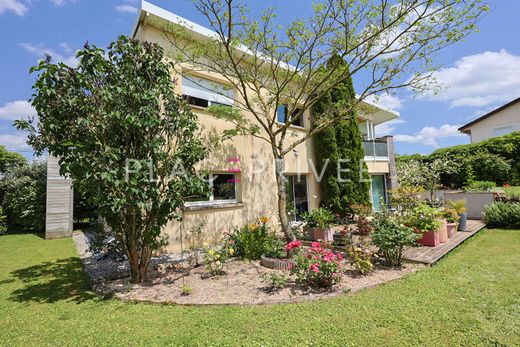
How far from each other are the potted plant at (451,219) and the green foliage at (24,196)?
1797cm

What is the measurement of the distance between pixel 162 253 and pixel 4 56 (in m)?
9.73

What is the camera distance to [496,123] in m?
26.6

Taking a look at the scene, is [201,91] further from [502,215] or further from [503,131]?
[503,131]

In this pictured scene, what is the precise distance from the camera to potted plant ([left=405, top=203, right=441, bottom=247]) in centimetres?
767

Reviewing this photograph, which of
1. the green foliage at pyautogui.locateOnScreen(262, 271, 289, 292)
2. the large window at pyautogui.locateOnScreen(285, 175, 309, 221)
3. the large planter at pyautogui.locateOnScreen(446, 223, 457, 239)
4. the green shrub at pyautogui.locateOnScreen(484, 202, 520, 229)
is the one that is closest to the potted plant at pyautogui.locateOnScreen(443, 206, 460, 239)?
the large planter at pyautogui.locateOnScreen(446, 223, 457, 239)

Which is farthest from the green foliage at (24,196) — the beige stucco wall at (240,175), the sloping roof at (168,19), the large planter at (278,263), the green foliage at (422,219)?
the green foliage at (422,219)

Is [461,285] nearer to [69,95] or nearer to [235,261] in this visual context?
[235,261]

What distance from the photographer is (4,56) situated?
379 inches

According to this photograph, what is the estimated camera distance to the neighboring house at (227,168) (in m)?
8.45

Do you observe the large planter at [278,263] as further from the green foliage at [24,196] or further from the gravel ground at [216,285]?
the green foliage at [24,196]

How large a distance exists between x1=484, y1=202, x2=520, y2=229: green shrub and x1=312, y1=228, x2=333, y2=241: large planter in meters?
7.33

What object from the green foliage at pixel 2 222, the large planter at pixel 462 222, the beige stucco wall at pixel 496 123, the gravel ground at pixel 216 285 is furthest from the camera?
the beige stucco wall at pixel 496 123

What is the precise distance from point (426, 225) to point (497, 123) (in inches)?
1109

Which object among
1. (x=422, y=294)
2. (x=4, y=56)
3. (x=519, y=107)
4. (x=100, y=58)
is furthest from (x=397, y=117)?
(x=4, y=56)
